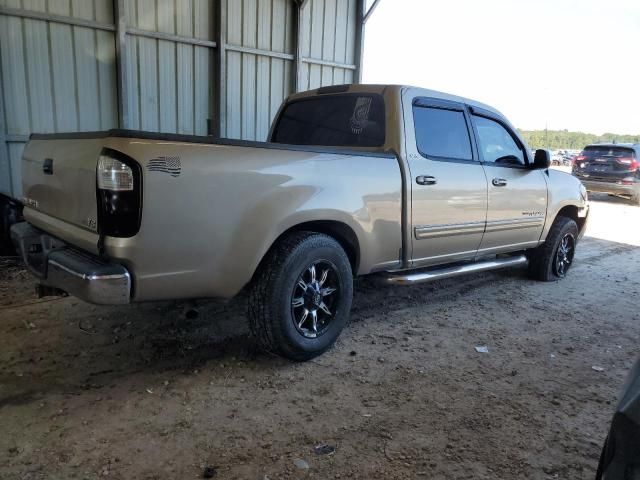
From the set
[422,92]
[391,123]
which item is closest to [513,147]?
[422,92]

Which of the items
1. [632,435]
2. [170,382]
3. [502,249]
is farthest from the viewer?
[502,249]

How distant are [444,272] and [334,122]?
161cm

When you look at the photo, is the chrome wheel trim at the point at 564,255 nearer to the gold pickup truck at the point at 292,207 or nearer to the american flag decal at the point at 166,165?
the gold pickup truck at the point at 292,207

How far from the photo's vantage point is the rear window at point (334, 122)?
421 cm

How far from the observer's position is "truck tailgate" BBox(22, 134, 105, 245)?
9.23ft

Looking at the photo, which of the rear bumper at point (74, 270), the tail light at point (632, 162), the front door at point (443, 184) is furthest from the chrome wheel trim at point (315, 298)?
the tail light at point (632, 162)

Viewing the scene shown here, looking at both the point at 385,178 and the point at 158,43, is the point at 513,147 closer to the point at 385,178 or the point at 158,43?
the point at 385,178

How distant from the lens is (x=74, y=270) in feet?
9.15

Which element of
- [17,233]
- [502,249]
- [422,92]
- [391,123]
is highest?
[422,92]

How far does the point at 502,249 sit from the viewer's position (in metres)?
5.25

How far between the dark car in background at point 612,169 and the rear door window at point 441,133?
38.6 ft

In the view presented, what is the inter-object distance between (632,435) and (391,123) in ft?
9.85

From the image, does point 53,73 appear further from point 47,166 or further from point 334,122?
point 334,122

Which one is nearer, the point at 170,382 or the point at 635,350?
the point at 170,382
